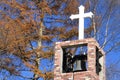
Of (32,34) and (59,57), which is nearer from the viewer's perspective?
(59,57)

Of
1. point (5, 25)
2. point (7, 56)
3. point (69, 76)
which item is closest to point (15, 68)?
point (7, 56)

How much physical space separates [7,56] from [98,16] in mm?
4619

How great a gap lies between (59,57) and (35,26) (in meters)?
5.61

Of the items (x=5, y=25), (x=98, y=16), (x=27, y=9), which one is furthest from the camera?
(x=98, y=16)

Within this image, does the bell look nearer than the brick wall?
No

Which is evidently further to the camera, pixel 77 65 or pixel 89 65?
pixel 77 65

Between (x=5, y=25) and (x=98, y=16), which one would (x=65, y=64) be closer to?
(x=5, y=25)

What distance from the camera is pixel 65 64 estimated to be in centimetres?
1197

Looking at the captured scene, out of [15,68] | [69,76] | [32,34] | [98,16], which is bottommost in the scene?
[69,76]

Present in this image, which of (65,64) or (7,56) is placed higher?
(7,56)

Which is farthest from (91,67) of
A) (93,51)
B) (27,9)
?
(27,9)

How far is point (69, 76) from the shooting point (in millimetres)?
11555

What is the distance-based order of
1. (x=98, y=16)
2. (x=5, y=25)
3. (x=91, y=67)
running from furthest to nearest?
1. (x=98, y=16)
2. (x=5, y=25)
3. (x=91, y=67)

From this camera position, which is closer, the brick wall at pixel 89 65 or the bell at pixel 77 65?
the brick wall at pixel 89 65
